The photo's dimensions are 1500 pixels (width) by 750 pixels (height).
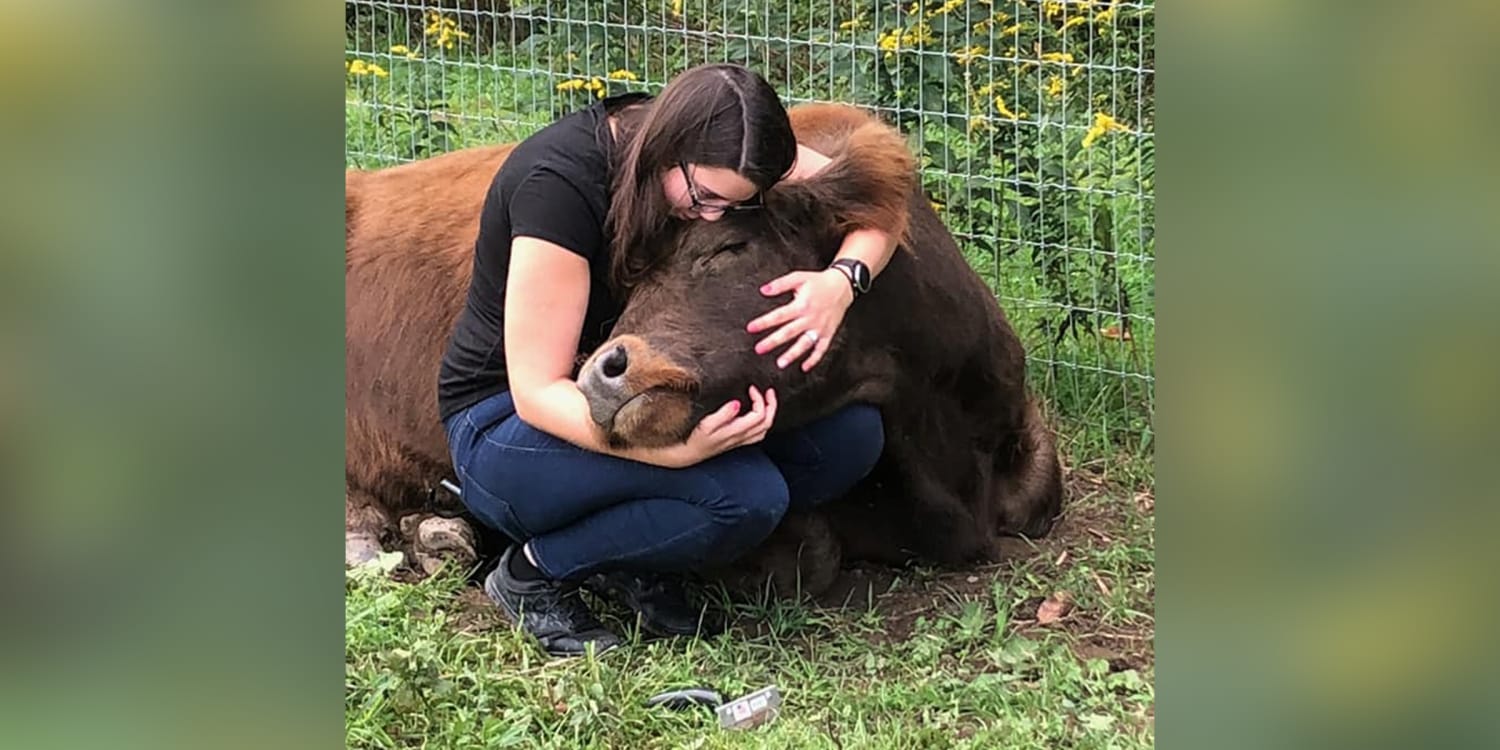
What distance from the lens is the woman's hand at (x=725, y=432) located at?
10.3 feet

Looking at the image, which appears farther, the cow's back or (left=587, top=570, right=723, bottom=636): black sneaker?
the cow's back

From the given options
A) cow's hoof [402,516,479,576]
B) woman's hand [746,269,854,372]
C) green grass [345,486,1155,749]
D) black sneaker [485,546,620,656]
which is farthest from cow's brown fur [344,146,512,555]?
woman's hand [746,269,854,372]

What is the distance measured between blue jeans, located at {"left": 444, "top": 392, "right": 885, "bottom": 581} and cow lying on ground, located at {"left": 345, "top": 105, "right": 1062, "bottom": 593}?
103 mm

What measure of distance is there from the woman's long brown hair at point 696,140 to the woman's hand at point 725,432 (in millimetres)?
370

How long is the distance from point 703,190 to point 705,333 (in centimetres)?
27

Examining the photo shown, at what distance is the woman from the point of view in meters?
3.06

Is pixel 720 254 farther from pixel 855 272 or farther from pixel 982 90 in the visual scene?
pixel 982 90

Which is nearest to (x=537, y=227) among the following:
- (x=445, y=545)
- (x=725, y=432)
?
(x=725, y=432)

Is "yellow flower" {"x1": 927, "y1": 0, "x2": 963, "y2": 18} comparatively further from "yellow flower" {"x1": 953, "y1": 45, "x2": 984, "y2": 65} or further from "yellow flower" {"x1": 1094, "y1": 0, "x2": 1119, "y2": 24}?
"yellow flower" {"x1": 1094, "y1": 0, "x2": 1119, "y2": 24}

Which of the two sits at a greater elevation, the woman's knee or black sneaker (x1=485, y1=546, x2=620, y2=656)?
the woman's knee

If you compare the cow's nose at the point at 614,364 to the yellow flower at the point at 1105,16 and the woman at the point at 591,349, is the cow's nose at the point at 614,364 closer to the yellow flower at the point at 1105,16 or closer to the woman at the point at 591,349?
the woman at the point at 591,349
